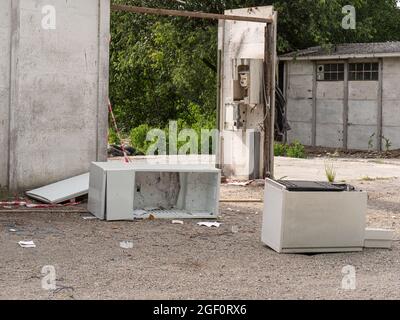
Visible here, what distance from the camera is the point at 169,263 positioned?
A: 25.1 ft

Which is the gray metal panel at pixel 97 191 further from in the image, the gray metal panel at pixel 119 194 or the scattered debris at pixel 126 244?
the scattered debris at pixel 126 244

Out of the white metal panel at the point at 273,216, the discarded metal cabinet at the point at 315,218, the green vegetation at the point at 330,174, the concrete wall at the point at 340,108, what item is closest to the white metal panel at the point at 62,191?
the white metal panel at the point at 273,216

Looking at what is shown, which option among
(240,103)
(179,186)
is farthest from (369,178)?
(179,186)

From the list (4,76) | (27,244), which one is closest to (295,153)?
(4,76)

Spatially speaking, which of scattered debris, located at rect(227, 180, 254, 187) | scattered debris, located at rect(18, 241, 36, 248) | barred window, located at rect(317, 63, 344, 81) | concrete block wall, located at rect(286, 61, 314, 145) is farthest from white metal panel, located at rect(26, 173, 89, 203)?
concrete block wall, located at rect(286, 61, 314, 145)

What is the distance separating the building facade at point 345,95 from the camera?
74.5 feet

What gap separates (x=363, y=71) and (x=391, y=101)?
4.46 ft

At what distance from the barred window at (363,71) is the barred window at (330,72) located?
0.36m

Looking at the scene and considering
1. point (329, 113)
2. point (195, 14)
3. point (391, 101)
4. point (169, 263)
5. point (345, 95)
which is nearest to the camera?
point (169, 263)

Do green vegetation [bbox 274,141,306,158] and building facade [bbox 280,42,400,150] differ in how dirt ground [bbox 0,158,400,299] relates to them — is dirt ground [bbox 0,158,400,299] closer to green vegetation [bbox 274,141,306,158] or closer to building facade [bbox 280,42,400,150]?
green vegetation [bbox 274,141,306,158]

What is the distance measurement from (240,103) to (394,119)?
952cm

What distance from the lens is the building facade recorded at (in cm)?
2270

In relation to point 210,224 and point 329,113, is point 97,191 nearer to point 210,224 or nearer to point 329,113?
point 210,224
